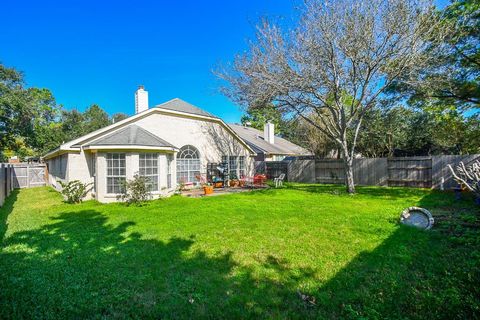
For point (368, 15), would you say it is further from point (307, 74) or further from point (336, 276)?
point (336, 276)

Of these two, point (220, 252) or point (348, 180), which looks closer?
point (220, 252)

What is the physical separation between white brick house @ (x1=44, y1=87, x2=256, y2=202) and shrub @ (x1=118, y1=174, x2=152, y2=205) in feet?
2.35

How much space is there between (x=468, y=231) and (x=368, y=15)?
9280 millimetres

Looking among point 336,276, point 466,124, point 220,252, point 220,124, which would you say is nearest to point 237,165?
point 220,124

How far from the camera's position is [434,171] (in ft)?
46.0

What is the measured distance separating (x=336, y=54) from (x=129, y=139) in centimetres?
1078

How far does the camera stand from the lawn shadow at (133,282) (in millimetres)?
3096

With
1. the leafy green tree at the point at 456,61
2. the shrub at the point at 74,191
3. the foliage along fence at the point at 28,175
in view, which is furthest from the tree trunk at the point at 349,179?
the foliage along fence at the point at 28,175

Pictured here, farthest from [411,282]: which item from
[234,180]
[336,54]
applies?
[234,180]

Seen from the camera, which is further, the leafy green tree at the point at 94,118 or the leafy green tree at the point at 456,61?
the leafy green tree at the point at 94,118

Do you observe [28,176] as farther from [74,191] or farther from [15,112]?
[74,191]

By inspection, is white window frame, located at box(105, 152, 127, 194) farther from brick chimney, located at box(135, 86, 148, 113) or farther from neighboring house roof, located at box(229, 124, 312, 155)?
neighboring house roof, located at box(229, 124, 312, 155)

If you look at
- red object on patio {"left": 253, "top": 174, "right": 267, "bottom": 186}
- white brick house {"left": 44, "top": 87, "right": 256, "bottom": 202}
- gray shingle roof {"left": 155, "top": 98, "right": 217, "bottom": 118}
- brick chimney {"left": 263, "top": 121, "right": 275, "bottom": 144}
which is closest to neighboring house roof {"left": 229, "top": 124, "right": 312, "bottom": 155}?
brick chimney {"left": 263, "top": 121, "right": 275, "bottom": 144}

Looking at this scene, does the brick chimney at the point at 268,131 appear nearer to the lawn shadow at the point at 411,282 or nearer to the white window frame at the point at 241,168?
the white window frame at the point at 241,168
